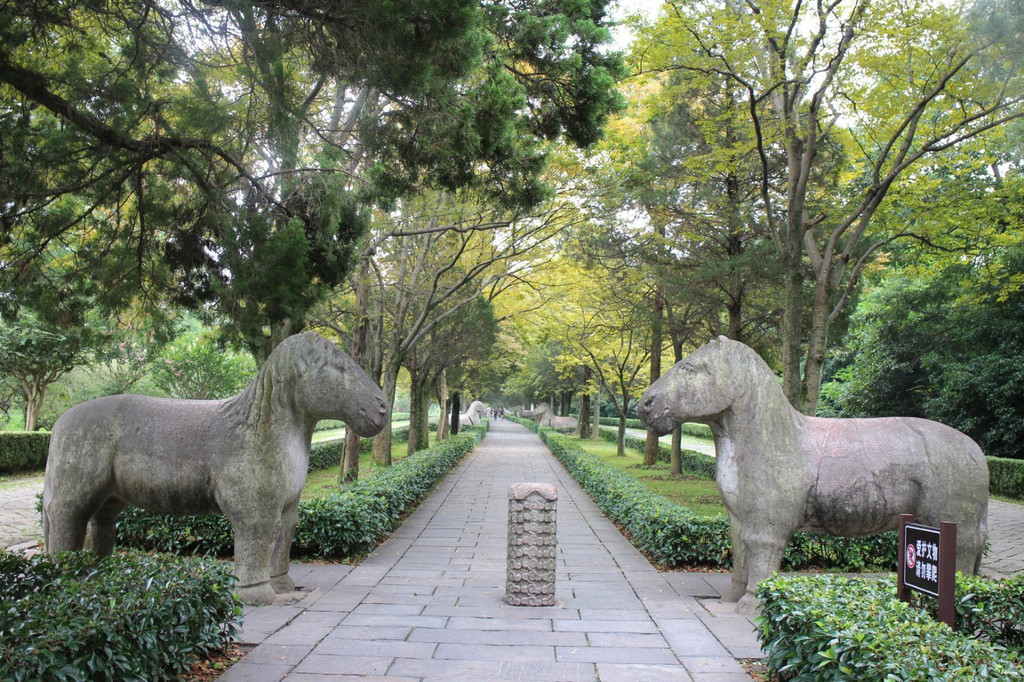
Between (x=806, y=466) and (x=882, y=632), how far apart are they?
219 cm

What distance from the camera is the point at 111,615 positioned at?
337 cm

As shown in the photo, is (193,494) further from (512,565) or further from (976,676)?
(976,676)

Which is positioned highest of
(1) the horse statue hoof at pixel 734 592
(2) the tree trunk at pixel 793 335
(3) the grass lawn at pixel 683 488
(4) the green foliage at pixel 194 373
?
(2) the tree trunk at pixel 793 335

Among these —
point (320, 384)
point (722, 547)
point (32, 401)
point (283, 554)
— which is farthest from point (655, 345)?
point (32, 401)

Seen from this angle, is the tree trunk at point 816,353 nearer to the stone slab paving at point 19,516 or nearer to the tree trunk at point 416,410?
the stone slab paving at point 19,516

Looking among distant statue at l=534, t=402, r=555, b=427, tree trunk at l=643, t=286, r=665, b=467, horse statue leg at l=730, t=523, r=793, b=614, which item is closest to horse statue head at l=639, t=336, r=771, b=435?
horse statue leg at l=730, t=523, r=793, b=614

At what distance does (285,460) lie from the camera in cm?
543

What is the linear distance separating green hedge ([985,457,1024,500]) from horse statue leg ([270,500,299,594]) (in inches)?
635

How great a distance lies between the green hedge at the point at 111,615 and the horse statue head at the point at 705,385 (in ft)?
11.5

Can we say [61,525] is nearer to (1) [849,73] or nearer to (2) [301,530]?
(2) [301,530]

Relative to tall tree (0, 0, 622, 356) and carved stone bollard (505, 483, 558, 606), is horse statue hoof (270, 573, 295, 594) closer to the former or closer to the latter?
carved stone bollard (505, 483, 558, 606)

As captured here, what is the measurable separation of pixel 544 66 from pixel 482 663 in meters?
4.42

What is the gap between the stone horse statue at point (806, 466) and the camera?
Answer: 17.3ft

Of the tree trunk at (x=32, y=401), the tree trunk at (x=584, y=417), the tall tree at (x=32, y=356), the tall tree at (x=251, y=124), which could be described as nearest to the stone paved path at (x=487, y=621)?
the tall tree at (x=251, y=124)
